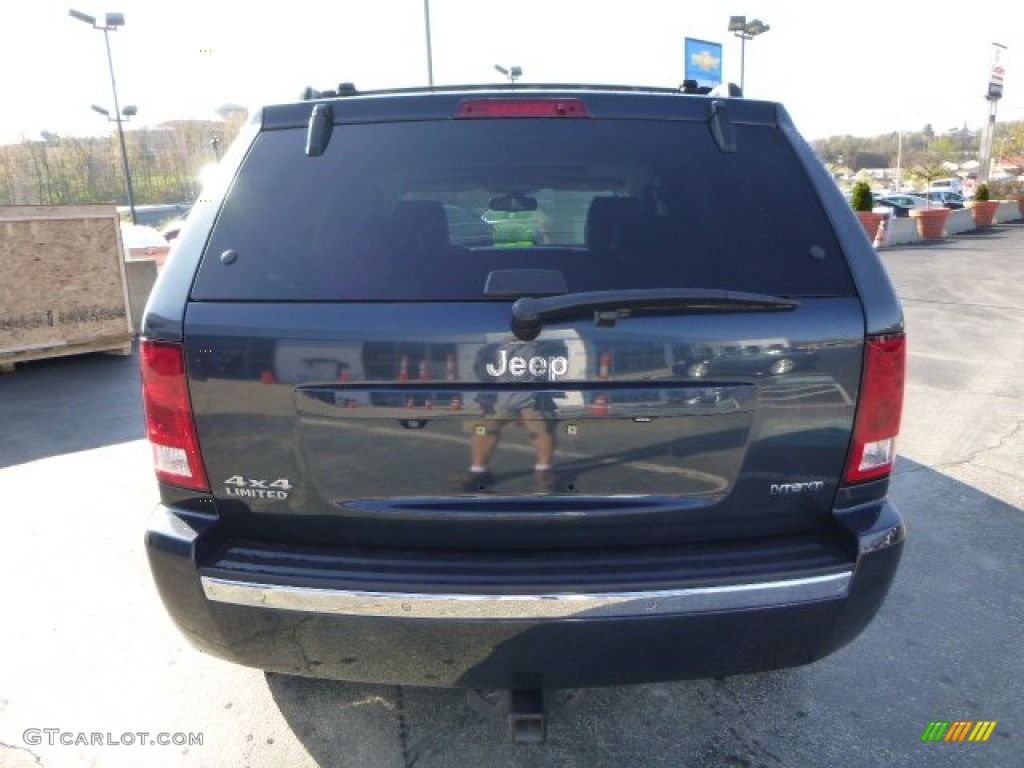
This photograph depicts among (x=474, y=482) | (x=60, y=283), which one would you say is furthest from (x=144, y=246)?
(x=474, y=482)

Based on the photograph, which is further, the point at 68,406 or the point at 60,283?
the point at 60,283

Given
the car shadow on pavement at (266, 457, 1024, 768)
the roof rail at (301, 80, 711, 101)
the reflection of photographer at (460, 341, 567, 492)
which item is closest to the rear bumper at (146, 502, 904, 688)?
the reflection of photographer at (460, 341, 567, 492)

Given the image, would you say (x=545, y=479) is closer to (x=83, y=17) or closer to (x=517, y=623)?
(x=517, y=623)

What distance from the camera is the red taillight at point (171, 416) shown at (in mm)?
2031

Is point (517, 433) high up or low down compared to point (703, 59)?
down

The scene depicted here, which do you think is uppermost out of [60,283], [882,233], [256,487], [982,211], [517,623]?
[256,487]

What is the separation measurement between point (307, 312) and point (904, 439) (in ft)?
16.5

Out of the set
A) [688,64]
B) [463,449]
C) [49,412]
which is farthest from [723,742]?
[688,64]

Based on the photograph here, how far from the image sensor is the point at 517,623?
6.25 ft

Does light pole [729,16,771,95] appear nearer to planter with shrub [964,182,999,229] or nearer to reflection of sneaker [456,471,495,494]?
planter with shrub [964,182,999,229]

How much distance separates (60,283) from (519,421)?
7.94 metres

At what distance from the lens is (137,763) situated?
2.49m

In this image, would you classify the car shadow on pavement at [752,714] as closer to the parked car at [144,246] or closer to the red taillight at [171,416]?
the red taillight at [171,416]

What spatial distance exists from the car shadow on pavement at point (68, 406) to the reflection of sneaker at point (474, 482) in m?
4.75
